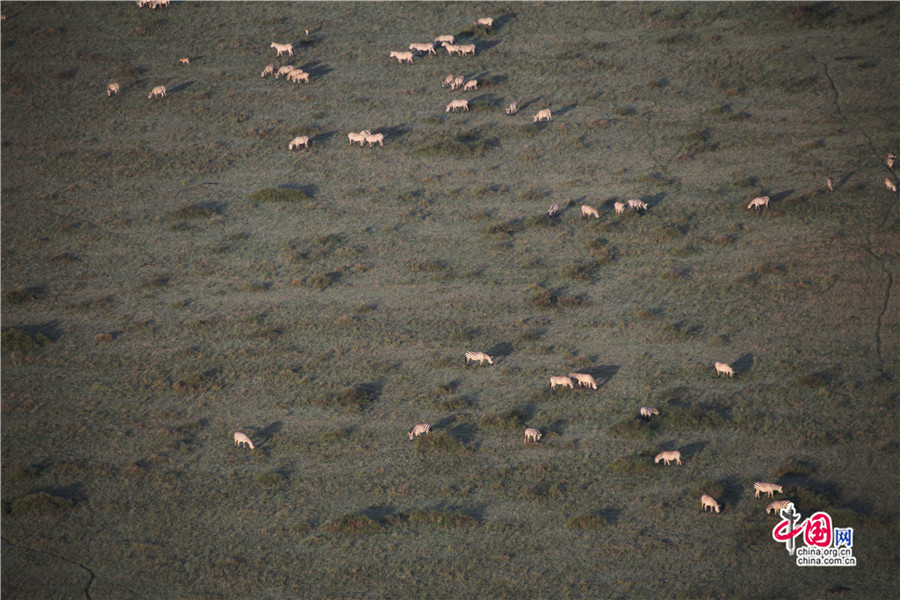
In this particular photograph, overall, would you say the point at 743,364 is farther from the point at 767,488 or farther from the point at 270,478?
the point at 270,478

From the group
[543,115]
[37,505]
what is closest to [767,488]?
[37,505]

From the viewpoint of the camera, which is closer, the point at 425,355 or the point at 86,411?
the point at 86,411

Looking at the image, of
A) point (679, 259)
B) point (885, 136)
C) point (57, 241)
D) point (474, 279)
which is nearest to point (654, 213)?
point (679, 259)

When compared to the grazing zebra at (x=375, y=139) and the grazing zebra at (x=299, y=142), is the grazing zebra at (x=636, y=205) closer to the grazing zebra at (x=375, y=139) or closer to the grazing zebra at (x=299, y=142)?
the grazing zebra at (x=375, y=139)

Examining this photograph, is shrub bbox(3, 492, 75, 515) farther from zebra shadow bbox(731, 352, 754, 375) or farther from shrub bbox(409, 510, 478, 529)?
zebra shadow bbox(731, 352, 754, 375)

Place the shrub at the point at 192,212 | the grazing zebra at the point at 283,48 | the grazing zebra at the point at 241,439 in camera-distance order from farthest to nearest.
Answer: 1. the grazing zebra at the point at 283,48
2. the shrub at the point at 192,212
3. the grazing zebra at the point at 241,439

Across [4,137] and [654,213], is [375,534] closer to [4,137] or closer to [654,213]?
[654,213]

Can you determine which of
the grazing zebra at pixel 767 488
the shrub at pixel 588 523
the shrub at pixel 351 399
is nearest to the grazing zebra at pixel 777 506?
the grazing zebra at pixel 767 488
